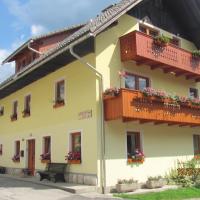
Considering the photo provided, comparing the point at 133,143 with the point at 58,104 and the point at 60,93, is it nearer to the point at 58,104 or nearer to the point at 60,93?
the point at 58,104

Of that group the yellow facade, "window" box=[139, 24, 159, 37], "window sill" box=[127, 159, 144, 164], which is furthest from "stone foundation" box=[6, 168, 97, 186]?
"window" box=[139, 24, 159, 37]

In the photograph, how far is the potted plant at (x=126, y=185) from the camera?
13.6 m

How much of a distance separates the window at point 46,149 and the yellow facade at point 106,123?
0.26 m

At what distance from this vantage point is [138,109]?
1402 cm

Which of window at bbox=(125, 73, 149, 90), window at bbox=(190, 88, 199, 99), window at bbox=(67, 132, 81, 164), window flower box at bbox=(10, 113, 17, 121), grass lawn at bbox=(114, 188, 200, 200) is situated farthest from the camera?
window flower box at bbox=(10, 113, 17, 121)

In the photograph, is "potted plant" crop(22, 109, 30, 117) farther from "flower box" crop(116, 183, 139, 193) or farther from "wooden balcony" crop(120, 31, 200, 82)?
"flower box" crop(116, 183, 139, 193)

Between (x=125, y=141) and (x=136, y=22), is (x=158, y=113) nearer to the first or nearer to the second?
(x=125, y=141)

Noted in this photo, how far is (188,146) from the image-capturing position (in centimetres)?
1811

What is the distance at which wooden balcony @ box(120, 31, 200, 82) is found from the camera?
14844 millimetres

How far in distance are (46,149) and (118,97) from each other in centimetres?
609

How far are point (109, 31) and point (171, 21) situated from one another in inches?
189

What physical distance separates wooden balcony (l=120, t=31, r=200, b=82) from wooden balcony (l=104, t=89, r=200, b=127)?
6.04ft

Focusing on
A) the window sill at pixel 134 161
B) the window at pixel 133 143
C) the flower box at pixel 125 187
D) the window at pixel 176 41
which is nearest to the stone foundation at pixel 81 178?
the flower box at pixel 125 187

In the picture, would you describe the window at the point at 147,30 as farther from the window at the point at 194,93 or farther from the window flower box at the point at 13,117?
the window flower box at the point at 13,117
